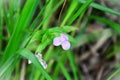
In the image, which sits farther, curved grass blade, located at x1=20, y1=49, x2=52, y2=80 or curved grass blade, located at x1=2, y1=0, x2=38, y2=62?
curved grass blade, located at x1=2, y1=0, x2=38, y2=62

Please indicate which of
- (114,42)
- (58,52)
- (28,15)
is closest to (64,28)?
(28,15)

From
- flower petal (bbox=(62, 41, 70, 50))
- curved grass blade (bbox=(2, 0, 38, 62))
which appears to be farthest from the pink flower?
curved grass blade (bbox=(2, 0, 38, 62))

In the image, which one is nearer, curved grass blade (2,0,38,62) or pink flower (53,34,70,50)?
pink flower (53,34,70,50)

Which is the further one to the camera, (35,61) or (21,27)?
(21,27)

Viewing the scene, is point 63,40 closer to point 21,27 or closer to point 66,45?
point 66,45

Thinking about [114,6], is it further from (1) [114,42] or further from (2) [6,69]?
(2) [6,69]

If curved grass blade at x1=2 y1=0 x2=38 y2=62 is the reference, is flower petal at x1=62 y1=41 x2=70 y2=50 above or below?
below

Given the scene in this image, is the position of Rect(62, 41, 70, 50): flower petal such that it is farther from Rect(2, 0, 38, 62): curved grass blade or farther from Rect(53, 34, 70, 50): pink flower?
Rect(2, 0, 38, 62): curved grass blade

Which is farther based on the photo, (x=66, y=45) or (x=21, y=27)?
(x=21, y=27)

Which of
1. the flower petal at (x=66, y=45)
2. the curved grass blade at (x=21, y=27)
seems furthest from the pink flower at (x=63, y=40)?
the curved grass blade at (x=21, y=27)

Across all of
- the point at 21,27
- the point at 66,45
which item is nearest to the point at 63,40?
the point at 66,45

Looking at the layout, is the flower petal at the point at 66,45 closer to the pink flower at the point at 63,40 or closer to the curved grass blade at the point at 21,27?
the pink flower at the point at 63,40
